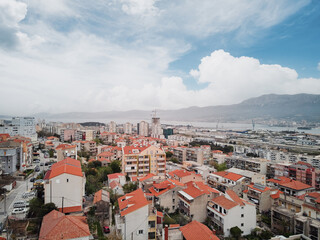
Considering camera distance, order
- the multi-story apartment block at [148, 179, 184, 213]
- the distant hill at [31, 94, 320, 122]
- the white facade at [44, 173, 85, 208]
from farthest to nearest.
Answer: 1. the distant hill at [31, 94, 320, 122]
2. the multi-story apartment block at [148, 179, 184, 213]
3. the white facade at [44, 173, 85, 208]

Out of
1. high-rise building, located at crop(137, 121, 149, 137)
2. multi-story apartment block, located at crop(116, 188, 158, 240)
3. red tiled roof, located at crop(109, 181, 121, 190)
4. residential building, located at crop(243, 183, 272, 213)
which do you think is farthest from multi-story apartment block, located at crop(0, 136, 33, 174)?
high-rise building, located at crop(137, 121, 149, 137)

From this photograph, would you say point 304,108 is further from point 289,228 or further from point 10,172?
point 10,172

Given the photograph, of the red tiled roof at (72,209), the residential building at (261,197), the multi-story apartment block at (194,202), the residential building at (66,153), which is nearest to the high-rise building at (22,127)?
the residential building at (66,153)

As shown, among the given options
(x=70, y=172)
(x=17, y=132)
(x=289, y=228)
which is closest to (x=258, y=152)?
(x=289, y=228)

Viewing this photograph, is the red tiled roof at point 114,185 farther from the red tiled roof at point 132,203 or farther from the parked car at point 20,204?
the parked car at point 20,204

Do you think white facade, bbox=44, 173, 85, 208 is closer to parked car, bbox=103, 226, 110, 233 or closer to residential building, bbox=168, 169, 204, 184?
parked car, bbox=103, 226, 110, 233

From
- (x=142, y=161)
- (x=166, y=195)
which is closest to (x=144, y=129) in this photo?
(x=142, y=161)
